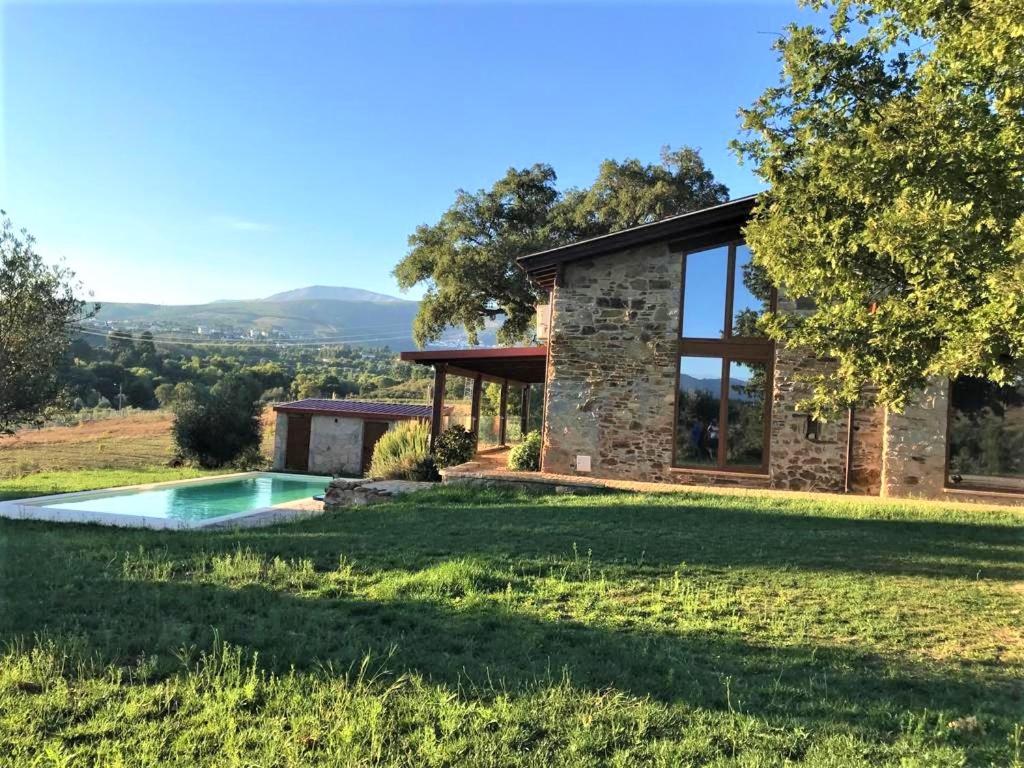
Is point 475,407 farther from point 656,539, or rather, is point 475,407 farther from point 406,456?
point 656,539

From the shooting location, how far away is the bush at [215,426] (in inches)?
832

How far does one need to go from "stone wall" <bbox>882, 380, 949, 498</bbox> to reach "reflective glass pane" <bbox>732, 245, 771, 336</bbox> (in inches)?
113

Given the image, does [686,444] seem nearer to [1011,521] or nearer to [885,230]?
[1011,521]

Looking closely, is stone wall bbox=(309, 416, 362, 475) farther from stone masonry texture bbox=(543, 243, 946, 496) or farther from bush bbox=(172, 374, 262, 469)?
stone masonry texture bbox=(543, 243, 946, 496)

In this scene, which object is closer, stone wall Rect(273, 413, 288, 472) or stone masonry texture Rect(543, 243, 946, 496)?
stone masonry texture Rect(543, 243, 946, 496)

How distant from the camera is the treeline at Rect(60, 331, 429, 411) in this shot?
43656 millimetres

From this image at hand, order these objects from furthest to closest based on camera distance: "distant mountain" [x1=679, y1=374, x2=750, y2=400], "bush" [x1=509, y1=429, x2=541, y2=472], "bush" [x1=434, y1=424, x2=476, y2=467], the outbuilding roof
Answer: the outbuilding roof → "bush" [x1=434, y1=424, x2=476, y2=467] → "bush" [x1=509, y1=429, x2=541, y2=472] → "distant mountain" [x1=679, y1=374, x2=750, y2=400]

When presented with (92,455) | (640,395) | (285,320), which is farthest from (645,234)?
(285,320)

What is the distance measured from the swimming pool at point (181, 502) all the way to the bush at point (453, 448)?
9.89 ft

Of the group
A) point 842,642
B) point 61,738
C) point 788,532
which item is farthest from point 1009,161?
point 61,738

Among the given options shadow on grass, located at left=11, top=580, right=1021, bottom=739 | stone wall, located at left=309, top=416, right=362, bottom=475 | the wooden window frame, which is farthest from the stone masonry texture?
stone wall, located at left=309, top=416, right=362, bottom=475

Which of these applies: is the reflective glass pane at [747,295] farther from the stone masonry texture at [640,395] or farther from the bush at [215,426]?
the bush at [215,426]

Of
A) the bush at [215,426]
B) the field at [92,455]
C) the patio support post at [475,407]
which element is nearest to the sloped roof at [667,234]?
→ the patio support post at [475,407]

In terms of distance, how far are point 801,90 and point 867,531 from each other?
5051mm
